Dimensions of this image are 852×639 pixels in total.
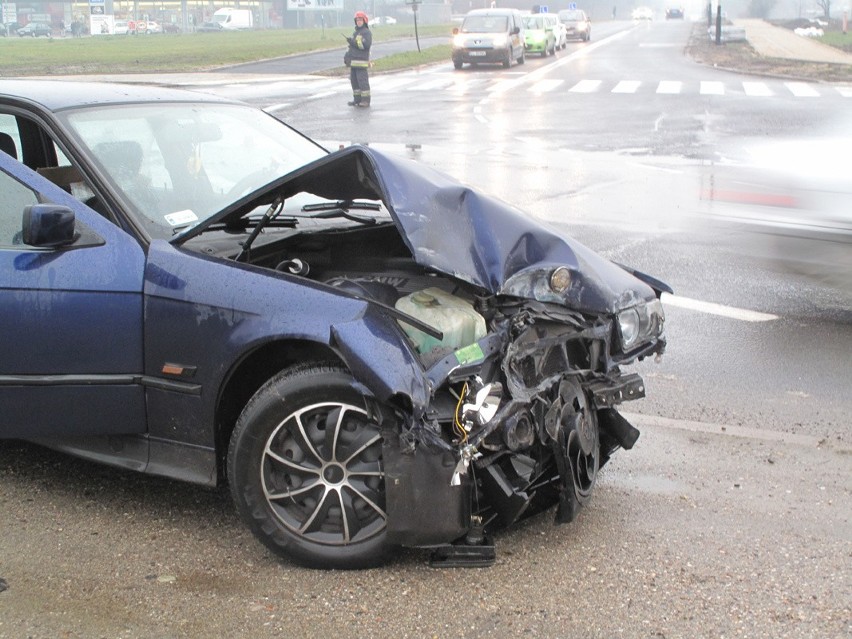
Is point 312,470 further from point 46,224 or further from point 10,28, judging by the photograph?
point 10,28

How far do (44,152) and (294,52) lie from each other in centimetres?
Result: 4168

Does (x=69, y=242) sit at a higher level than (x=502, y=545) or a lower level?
higher

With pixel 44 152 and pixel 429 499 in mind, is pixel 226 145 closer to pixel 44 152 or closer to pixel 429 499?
pixel 44 152

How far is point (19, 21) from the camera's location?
9181 centimetres

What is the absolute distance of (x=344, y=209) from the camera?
4645mm

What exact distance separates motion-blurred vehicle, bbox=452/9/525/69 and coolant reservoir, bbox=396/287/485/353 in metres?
33.7

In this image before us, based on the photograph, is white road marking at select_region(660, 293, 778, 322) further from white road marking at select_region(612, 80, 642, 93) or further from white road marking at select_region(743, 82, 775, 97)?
white road marking at select_region(612, 80, 642, 93)

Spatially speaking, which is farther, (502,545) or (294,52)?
(294,52)

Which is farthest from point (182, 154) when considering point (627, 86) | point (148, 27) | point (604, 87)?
point (148, 27)

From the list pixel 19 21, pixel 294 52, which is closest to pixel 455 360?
pixel 294 52

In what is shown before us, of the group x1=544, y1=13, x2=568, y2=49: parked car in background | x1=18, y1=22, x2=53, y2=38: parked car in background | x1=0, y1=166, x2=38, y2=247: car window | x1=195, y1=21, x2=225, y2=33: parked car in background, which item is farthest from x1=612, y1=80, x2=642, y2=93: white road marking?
x1=18, y1=22, x2=53, y2=38: parked car in background

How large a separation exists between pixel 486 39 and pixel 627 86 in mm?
8805

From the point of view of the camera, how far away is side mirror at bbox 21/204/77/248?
12.9 ft

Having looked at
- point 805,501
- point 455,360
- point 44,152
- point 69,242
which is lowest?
point 805,501
